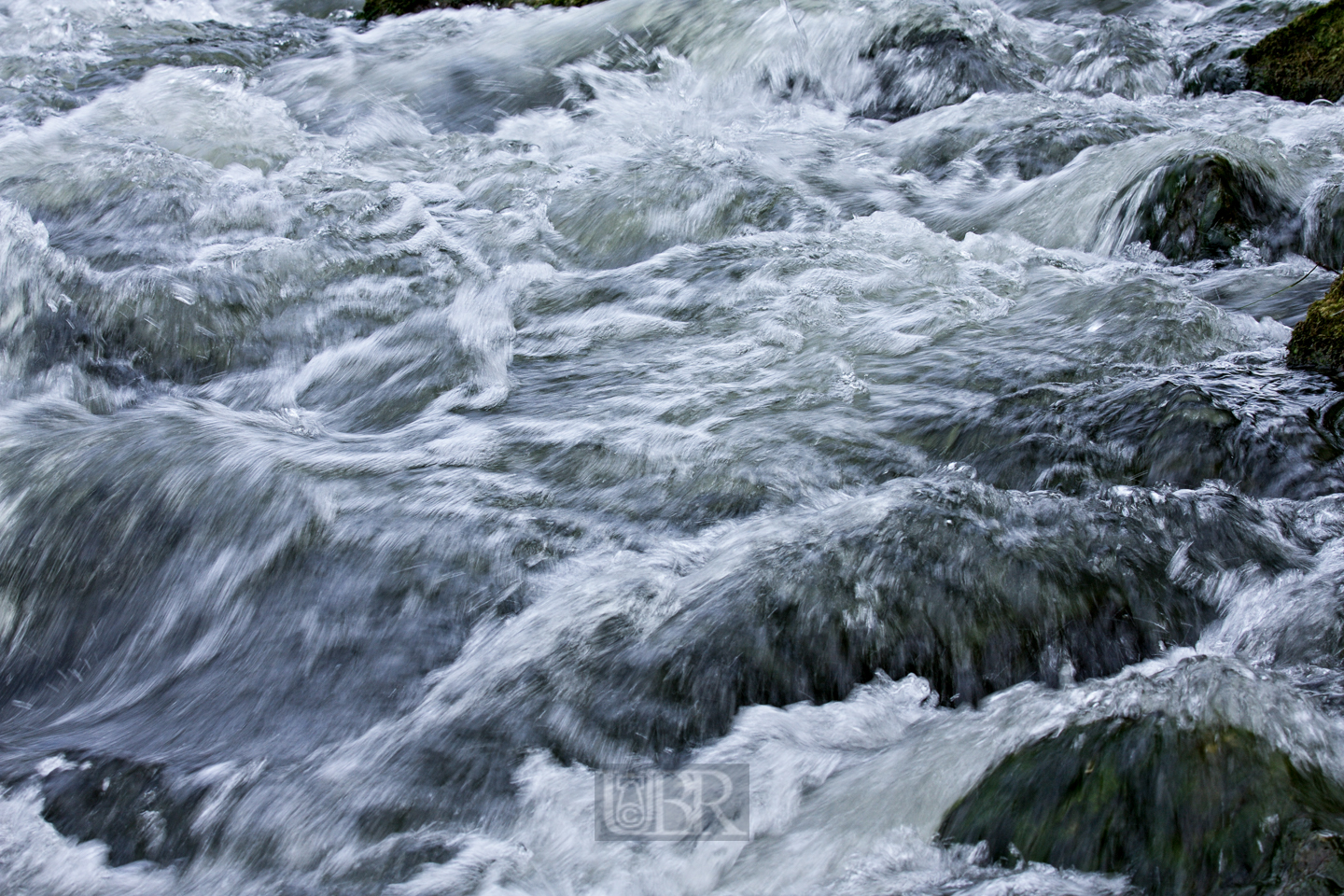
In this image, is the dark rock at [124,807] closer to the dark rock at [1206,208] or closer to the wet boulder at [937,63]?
the dark rock at [1206,208]

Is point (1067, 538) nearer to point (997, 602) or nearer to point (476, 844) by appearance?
point (997, 602)

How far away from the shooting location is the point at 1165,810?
6.29 feet

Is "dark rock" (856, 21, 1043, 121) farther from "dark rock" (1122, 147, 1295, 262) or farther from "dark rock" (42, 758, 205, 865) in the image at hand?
"dark rock" (42, 758, 205, 865)

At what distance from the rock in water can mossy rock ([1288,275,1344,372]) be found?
196 centimetres

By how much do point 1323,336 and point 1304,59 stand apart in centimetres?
329

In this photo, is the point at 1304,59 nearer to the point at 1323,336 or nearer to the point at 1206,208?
the point at 1206,208

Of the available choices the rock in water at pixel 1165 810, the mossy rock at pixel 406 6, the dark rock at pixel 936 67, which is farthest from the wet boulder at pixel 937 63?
the rock in water at pixel 1165 810

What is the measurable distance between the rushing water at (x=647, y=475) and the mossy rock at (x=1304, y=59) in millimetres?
202

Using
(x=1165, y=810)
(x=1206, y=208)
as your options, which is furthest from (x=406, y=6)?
(x=1165, y=810)

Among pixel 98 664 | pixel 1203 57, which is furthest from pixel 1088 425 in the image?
pixel 1203 57

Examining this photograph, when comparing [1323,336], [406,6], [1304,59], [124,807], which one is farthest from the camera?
[406,6]

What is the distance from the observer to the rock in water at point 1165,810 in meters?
1.77

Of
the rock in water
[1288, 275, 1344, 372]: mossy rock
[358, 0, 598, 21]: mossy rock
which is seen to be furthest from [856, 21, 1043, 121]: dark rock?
the rock in water

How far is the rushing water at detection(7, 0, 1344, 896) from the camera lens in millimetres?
2355
